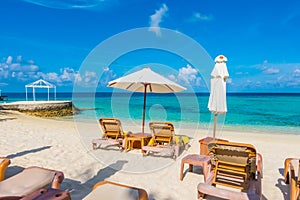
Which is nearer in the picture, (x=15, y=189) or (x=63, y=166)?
(x=15, y=189)

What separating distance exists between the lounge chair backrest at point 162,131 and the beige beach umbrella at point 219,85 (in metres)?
1.09

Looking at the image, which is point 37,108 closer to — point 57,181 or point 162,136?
point 162,136

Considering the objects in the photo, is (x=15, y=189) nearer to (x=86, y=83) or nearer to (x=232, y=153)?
(x=232, y=153)

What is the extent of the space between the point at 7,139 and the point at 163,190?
526 cm

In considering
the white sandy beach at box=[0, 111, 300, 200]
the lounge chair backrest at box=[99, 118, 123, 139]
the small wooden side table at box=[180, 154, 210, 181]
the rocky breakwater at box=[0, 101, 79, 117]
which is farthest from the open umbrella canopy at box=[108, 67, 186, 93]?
the rocky breakwater at box=[0, 101, 79, 117]

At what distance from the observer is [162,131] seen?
16.4 feet

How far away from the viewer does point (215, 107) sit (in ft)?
15.1

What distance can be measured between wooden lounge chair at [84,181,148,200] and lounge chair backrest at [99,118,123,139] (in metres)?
3.14

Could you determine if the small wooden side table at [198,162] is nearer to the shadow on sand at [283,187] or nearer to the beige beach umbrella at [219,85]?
the shadow on sand at [283,187]

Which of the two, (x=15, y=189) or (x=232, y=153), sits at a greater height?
(x=232, y=153)

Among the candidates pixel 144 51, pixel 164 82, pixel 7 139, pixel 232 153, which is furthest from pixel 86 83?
pixel 232 153

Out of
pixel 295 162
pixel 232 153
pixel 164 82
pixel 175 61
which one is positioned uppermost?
pixel 175 61

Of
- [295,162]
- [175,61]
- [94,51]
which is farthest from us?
[175,61]

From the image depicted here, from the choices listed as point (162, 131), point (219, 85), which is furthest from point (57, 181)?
point (219, 85)
